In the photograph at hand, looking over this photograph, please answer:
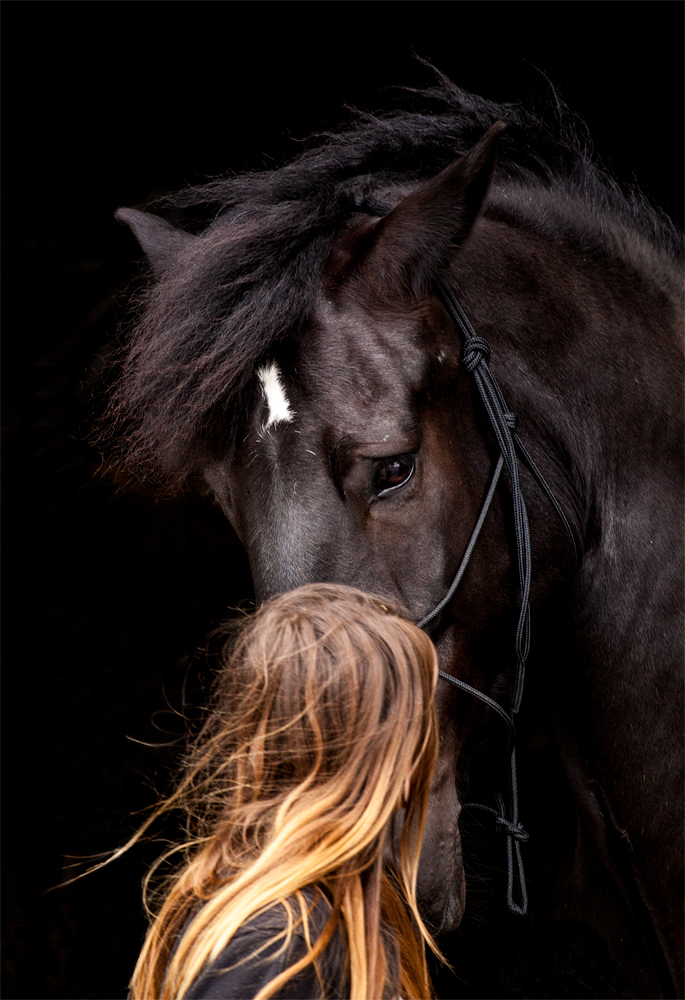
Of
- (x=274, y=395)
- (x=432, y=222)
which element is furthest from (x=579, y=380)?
(x=274, y=395)

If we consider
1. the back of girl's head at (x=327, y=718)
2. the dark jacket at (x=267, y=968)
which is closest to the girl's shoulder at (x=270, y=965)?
the dark jacket at (x=267, y=968)

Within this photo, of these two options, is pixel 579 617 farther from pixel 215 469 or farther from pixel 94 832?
pixel 94 832

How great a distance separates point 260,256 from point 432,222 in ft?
0.98

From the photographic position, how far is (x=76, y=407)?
8.58ft

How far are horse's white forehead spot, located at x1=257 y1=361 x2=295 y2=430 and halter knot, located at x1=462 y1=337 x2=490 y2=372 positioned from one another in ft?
1.10

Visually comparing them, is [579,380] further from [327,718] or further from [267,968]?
[267,968]

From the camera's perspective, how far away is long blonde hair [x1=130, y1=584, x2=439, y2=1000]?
3.18 feet

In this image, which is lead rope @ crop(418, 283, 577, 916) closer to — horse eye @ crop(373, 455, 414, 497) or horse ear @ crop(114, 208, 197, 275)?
horse eye @ crop(373, 455, 414, 497)

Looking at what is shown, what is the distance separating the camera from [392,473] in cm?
139

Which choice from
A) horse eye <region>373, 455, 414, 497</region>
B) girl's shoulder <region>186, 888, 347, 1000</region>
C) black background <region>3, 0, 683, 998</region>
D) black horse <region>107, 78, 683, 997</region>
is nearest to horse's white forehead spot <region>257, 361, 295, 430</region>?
black horse <region>107, 78, 683, 997</region>

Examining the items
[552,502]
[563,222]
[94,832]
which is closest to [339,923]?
[552,502]

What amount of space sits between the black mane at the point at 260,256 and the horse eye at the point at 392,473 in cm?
28

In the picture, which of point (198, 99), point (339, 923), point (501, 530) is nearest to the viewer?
point (339, 923)

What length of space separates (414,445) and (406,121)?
0.77m
